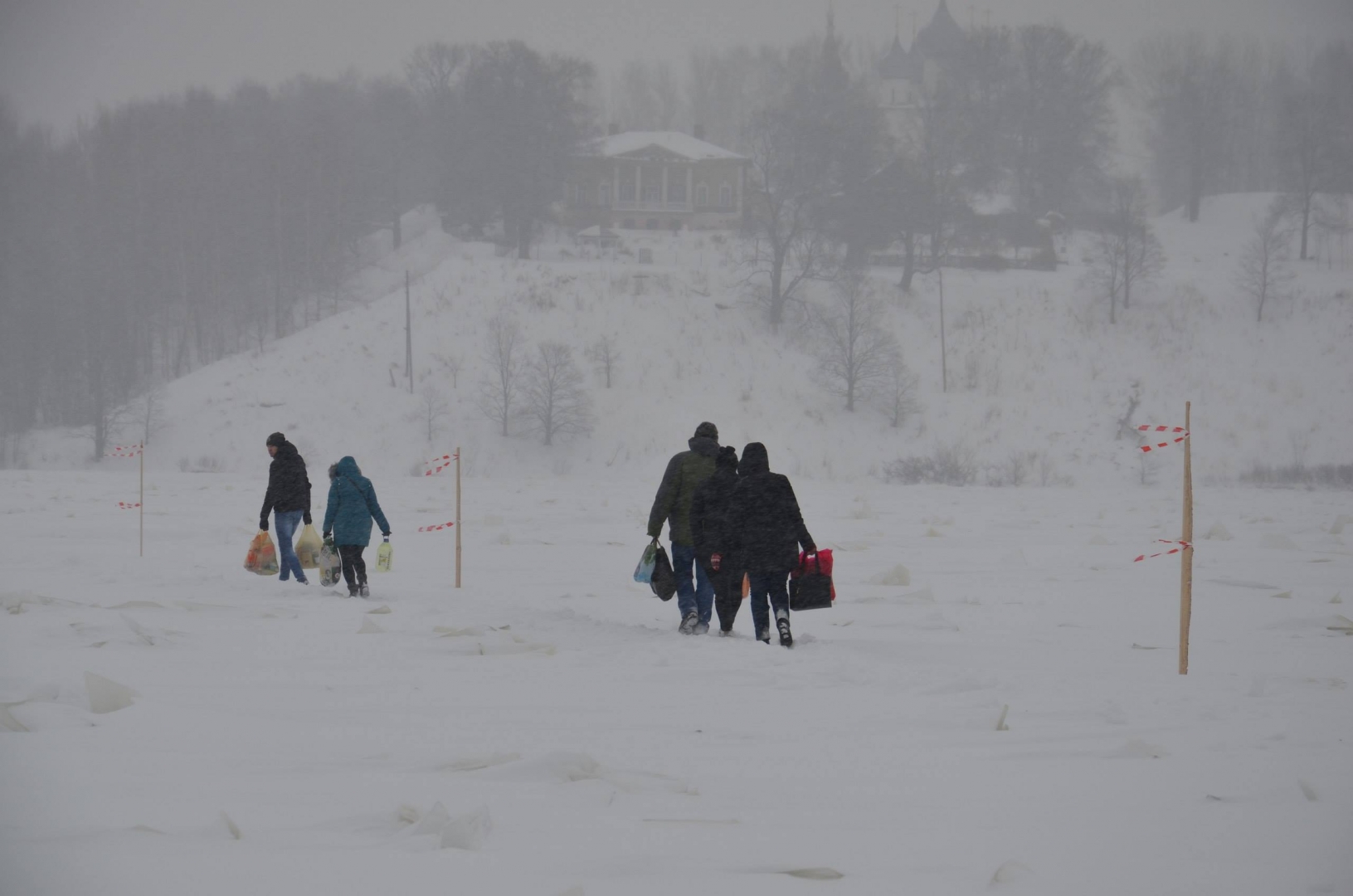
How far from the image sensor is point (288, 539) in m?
14.1

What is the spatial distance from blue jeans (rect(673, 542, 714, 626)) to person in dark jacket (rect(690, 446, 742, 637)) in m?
0.31

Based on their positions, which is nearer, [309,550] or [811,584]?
[811,584]

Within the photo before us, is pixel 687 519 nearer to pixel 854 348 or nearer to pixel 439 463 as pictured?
pixel 439 463

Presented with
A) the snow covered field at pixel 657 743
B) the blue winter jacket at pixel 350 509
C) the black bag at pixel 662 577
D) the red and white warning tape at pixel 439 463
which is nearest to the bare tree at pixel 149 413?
the red and white warning tape at pixel 439 463

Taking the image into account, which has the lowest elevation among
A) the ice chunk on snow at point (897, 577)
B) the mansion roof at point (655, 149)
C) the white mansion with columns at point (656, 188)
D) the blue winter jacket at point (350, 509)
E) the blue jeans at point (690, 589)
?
the ice chunk on snow at point (897, 577)

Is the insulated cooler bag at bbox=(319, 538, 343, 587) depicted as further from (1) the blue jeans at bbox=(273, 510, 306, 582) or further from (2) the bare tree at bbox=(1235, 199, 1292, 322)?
(2) the bare tree at bbox=(1235, 199, 1292, 322)

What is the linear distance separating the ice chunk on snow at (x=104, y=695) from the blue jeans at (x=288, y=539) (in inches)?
269

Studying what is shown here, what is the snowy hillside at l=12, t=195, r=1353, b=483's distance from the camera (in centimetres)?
5056

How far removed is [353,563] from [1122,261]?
2407 inches

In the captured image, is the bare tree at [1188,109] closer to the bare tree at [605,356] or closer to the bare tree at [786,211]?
the bare tree at [786,211]

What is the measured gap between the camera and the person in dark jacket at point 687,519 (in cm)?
1091

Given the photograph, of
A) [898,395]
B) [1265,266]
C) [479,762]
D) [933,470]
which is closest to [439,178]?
[898,395]

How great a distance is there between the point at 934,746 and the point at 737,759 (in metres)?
1.10

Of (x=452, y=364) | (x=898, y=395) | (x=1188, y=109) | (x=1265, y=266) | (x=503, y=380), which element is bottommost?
(x=898, y=395)
